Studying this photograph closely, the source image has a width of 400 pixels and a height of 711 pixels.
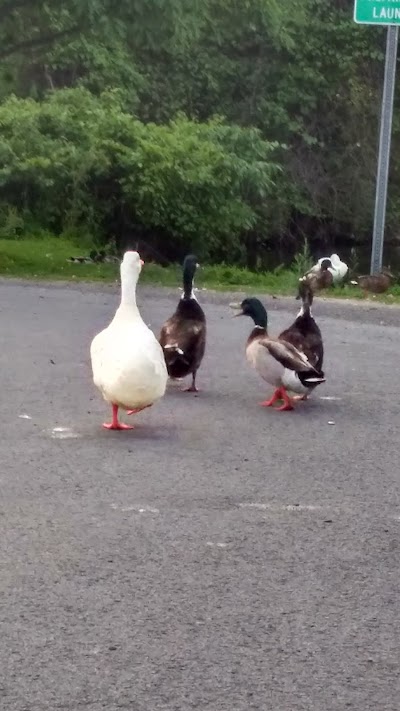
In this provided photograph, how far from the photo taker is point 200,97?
3281cm

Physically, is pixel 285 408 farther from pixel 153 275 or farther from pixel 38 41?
pixel 38 41

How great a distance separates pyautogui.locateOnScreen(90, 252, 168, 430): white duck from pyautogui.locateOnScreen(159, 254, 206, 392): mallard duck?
123 centimetres

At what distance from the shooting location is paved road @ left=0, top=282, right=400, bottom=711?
169 inches

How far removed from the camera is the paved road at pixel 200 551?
429 cm

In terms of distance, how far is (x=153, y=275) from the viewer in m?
18.8

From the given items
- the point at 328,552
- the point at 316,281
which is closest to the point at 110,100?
the point at 316,281

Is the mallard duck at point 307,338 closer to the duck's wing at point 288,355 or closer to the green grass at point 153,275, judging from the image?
the duck's wing at point 288,355

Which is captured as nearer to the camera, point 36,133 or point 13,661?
point 13,661

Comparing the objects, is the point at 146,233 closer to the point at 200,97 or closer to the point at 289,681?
the point at 200,97

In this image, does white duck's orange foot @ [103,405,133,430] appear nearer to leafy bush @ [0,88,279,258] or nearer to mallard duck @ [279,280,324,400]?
mallard duck @ [279,280,324,400]

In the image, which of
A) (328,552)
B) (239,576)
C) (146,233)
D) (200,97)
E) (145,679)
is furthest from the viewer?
(200,97)

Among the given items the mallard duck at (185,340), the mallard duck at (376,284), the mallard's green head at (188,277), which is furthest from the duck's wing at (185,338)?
the mallard duck at (376,284)

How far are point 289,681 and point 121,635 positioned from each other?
2.20ft

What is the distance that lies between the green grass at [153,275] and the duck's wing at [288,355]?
279 inches
